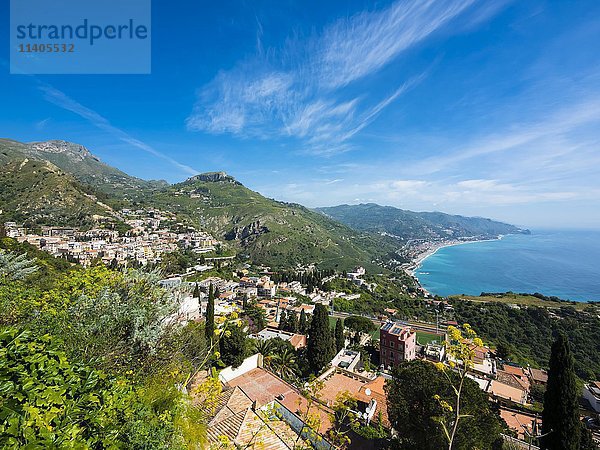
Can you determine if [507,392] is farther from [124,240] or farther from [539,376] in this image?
[124,240]

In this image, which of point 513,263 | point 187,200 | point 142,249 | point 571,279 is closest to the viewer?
point 142,249

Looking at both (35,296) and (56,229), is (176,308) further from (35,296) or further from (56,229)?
(56,229)

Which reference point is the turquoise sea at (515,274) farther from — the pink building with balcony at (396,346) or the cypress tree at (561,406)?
the cypress tree at (561,406)

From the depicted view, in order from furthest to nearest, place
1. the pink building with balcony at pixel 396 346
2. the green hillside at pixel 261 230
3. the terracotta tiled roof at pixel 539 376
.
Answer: the green hillside at pixel 261 230 < the terracotta tiled roof at pixel 539 376 < the pink building with balcony at pixel 396 346

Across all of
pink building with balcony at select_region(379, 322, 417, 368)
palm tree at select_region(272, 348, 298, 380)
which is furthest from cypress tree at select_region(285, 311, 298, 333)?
palm tree at select_region(272, 348, 298, 380)

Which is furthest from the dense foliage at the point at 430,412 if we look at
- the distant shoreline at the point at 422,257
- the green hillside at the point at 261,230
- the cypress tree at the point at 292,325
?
the distant shoreline at the point at 422,257

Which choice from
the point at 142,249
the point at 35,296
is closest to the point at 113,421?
the point at 35,296

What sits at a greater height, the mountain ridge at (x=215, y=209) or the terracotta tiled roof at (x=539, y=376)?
the mountain ridge at (x=215, y=209)

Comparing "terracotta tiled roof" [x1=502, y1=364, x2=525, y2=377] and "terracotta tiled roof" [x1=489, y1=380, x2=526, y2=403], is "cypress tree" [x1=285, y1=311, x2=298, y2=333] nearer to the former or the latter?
"terracotta tiled roof" [x1=489, y1=380, x2=526, y2=403]
